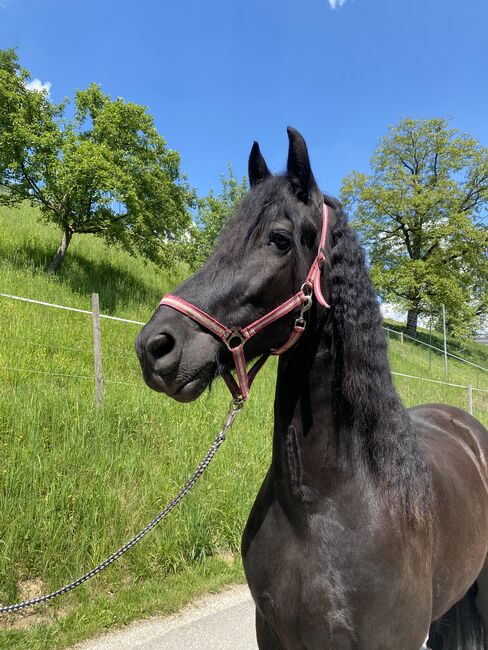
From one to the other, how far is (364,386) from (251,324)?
0.49 meters

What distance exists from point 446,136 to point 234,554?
2995 centimetres

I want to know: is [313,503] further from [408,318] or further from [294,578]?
[408,318]

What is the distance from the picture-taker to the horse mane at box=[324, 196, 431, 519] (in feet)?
5.00

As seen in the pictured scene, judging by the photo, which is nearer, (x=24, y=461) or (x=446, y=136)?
(x=24, y=461)

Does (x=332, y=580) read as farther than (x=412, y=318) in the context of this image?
No

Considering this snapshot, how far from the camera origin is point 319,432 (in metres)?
1.58

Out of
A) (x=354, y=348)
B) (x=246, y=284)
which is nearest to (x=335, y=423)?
(x=354, y=348)

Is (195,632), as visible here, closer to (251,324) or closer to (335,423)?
(335,423)

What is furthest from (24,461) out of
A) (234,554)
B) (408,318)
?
(408,318)

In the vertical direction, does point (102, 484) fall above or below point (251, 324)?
below

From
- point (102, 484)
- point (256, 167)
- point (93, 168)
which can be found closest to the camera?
point (256, 167)

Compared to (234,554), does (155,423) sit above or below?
above

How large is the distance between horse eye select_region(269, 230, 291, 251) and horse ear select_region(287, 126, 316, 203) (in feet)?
0.68

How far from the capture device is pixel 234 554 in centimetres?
416
